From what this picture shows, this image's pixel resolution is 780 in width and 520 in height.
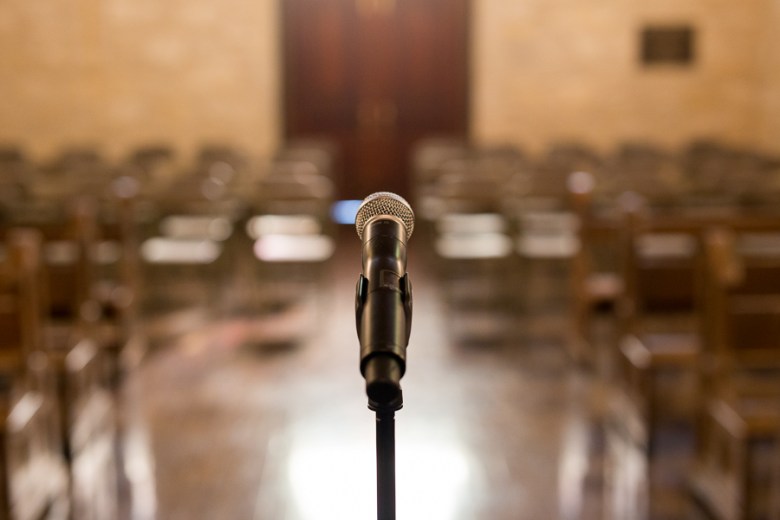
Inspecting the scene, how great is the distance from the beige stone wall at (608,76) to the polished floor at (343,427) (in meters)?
5.82

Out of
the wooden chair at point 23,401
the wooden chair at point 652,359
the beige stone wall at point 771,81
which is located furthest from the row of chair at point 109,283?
the beige stone wall at point 771,81

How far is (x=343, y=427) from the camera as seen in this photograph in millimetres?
4895

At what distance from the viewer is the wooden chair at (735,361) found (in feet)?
11.8

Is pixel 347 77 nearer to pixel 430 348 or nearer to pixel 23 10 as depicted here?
pixel 23 10

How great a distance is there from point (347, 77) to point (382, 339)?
1152 cm

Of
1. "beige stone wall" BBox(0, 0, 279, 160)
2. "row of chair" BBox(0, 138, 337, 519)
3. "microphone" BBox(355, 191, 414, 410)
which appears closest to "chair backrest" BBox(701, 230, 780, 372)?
"row of chair" BBox(0, 138, 337, 519)

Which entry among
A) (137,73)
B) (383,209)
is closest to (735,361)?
(383,209)

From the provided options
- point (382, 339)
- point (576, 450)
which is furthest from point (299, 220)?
point (382, 339)

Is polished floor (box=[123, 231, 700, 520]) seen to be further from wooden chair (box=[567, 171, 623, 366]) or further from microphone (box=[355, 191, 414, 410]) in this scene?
microphone (box=[355, 191, 414, 410])

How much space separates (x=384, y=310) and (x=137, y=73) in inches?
463

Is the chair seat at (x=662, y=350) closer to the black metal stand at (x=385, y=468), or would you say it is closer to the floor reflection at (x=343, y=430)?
the floor reflection at (x=343, y=430)

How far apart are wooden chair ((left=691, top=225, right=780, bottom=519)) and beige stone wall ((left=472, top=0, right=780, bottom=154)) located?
28.6ft

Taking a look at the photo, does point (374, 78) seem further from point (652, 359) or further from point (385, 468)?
point (385, 468)

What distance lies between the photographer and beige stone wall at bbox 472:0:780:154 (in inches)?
484
